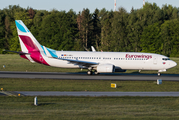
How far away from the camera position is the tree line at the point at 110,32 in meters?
109

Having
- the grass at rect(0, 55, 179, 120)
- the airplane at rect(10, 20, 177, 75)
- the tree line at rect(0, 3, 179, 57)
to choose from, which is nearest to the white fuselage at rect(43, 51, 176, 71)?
the airplane at rect(10, 20, 177, 75)

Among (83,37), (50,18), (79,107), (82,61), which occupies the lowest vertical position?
(79,107)

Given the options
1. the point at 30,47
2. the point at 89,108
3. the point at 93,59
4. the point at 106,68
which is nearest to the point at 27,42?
the point at 30,47

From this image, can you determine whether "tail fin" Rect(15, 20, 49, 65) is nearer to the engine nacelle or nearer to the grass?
the engine nacelle

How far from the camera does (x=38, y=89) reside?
2734cm

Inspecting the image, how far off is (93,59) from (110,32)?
3139 inches

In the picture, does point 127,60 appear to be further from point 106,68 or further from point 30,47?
point 30,47

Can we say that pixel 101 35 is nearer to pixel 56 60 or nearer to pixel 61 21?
pixel 61 21

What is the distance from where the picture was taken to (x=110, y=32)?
122m

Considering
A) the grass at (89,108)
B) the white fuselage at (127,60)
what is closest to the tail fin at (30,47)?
the white fuselage at (127,60)

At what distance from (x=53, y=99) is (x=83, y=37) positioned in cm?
10701

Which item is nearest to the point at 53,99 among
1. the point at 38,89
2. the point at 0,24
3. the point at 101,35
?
the point at 38,89

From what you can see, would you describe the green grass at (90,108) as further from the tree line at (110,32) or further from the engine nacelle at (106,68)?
the tree line at (110,32)

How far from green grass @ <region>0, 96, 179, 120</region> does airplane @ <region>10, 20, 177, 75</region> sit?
19642 mm
